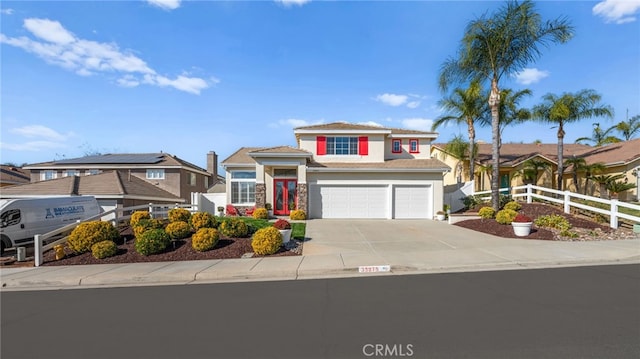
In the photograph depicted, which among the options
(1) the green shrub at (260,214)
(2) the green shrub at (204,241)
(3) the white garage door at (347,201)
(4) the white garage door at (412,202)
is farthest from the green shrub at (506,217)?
(2) the green shrub at (204,241)

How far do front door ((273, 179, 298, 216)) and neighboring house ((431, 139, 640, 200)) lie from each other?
15056mm

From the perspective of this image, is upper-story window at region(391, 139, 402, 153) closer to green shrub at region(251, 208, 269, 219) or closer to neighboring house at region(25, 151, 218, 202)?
green shrub at region(251, 208, 269, 219)

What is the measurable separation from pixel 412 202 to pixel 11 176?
165 feet

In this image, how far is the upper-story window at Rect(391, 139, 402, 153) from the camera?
22625mm

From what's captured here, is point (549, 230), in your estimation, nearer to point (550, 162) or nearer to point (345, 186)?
point (345, 186)

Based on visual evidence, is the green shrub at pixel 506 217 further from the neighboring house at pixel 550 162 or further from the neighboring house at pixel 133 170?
the neighboring house at pixel 133 170

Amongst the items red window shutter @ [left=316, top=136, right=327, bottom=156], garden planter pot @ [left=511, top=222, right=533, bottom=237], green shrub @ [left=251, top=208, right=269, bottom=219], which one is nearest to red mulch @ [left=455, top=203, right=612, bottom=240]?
garden planter pot @ [left=511, top=222, right=533, bottom=237]

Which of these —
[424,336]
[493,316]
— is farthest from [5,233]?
[493,316]

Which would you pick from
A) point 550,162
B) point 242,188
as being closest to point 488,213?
point 550,162

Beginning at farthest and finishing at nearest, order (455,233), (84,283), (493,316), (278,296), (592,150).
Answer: (592,150) → (455,233) → (84,283) → (278,296) → (493,316)

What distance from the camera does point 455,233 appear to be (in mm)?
12898

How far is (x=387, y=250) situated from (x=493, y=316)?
5.12 meters

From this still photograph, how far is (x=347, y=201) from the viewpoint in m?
18.7

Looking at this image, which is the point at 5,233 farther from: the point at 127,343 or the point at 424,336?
the point at 424,336
